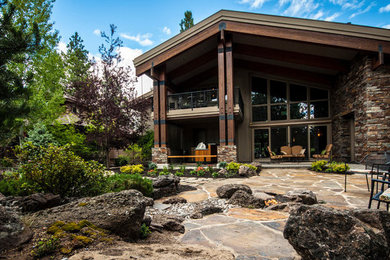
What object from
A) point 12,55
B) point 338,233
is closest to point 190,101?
point 12,55

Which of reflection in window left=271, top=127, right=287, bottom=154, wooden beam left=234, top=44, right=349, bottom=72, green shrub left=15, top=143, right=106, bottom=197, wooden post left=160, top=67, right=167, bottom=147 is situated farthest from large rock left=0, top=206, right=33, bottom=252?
reflection in window left=271, top=127, right=287, bottom=154

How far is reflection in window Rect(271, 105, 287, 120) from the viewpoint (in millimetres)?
13641

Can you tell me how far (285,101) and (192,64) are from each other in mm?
6416

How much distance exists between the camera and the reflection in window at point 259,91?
46.2 feet

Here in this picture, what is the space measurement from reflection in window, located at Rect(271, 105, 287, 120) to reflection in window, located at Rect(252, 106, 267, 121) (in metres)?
0.50

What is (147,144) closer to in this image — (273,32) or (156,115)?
(156,115)

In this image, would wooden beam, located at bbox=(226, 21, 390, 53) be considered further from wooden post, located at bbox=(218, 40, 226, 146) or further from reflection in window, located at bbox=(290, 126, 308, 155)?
reflection in window, located at bbox=(290, 126, 308, 155)

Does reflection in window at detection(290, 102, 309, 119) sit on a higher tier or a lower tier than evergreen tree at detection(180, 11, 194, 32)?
lower

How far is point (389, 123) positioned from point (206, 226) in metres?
9.43

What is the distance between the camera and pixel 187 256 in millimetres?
1707

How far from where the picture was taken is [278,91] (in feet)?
45.3

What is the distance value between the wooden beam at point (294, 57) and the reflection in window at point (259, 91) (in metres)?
2.32

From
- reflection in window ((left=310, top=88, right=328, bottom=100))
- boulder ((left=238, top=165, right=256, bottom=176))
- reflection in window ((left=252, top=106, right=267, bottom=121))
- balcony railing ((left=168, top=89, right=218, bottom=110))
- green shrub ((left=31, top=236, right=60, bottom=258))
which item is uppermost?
reflection in window ((left=310, top=88, right=328, bottom=100))

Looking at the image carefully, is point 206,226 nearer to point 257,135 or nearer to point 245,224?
point 245,224
